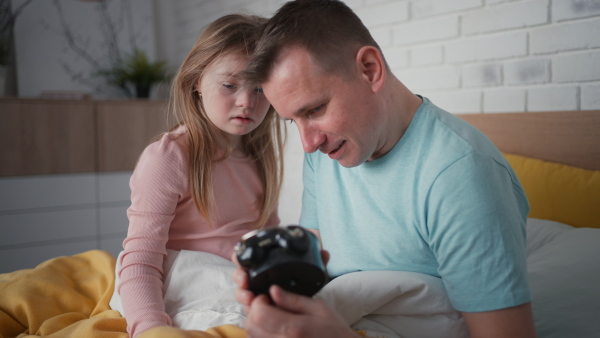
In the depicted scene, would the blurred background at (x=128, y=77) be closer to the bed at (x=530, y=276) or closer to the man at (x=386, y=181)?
the bed at (x=530, y=276)

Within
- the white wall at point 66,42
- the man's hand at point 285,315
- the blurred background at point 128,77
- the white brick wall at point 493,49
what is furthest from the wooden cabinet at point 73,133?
the man's hand at point 285,315

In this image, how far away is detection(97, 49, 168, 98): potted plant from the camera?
3293 mm

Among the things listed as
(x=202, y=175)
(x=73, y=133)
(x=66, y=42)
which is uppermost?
(x=66, y=42)

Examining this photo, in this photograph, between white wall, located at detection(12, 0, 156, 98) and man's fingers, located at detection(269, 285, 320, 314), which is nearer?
man's fingers, located at detection(269, 285, 320, 314)

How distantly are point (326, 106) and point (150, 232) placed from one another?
0.49 m

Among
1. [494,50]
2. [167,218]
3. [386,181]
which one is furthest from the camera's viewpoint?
[494,50]

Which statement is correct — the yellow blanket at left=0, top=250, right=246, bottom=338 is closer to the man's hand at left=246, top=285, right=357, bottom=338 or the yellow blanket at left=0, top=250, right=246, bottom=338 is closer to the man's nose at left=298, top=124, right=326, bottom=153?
the man's hand at left=246, top=285, right=357, bottom=338

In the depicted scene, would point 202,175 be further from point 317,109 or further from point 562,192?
point 562,192

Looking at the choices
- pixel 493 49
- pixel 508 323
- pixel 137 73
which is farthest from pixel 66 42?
pixel 508 323

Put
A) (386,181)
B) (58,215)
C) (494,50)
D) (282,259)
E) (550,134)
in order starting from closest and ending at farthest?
(282,259) < (386,181) < (550,134) < (494,50) < (58,215)

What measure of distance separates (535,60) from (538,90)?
0.09 metres

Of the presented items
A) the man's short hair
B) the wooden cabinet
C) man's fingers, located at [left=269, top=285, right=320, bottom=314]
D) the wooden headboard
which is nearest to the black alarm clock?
man's fingers, located at [left=269, top=285, right=320, bottom=314]

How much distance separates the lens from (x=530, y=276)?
1.14 metres

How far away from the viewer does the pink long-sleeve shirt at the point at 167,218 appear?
43.0 inches
